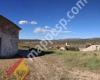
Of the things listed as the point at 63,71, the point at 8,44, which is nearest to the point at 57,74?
the point at 63,71

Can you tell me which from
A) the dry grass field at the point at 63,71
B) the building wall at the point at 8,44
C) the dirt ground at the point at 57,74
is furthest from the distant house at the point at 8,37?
the dirt ground at the point at 57,74

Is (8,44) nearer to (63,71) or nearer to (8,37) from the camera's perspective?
(8,37)

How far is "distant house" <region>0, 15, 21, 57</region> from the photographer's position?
88.1ft

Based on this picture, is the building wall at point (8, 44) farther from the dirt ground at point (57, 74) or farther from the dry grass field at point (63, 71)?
the dirt ground at point (57, 74)

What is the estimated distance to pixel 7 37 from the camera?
28438 mm

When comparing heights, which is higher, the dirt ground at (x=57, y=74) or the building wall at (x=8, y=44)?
the building wall at (x=8, y=44)

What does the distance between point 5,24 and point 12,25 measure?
2.13 m

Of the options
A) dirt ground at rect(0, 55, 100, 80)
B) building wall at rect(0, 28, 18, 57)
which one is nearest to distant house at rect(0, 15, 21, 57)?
building wall at rect(0, 28, 18, 57)

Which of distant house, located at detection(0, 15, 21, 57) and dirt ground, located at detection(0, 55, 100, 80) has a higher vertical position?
distant house, located at detection(0, 15, 21, 57)

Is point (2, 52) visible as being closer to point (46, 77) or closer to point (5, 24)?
point (5, 24)

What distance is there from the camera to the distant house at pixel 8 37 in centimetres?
2686

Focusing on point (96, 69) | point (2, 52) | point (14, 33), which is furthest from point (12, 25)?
point (96, 69)

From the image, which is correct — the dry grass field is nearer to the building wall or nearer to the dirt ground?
the dirt ground

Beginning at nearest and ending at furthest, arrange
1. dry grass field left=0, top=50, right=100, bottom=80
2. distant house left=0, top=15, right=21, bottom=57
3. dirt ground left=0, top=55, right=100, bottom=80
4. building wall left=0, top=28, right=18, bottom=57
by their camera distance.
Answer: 1. dirt ground left=0, top=55, right=100, bottom=80
2. dry grass field left=0, top=50, right=100, bottom=80
3. distant house left=0, top=15, right=21, bottom=57
4. building wall left=0, top=28, right=18, bottom=57
